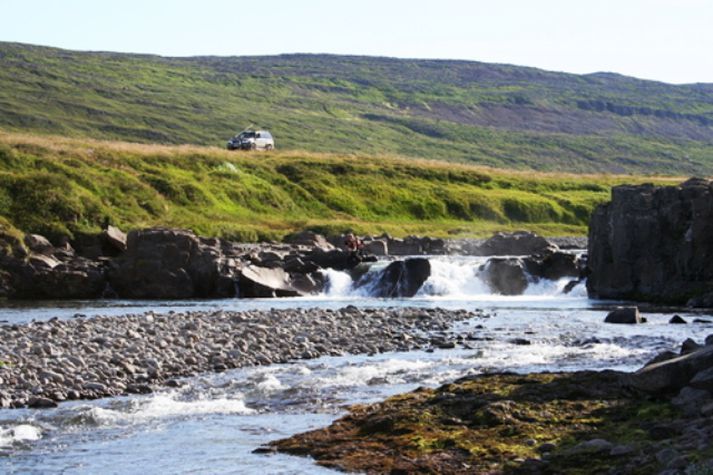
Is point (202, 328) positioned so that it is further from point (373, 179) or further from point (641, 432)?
point (373, 179)

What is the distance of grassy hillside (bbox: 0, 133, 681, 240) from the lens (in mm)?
78750

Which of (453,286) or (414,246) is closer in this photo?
(453,286)

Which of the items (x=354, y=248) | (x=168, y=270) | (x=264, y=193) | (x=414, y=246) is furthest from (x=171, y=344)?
(x=264, y=193)

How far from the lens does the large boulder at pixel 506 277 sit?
68.6 metres

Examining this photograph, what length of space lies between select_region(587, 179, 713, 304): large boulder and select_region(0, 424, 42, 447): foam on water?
130ft

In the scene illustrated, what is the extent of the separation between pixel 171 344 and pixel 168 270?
1124 inches

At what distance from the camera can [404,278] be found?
2655 inches

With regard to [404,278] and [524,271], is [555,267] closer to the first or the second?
[524,271]

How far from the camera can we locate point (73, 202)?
→ 249 feet

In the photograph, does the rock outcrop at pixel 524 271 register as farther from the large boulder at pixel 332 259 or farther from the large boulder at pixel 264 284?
the large boulder at pixel 264 284

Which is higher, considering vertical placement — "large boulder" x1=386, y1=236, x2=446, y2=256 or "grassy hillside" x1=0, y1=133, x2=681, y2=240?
"grassy hillside" x1=0, y1=133, x2=681, y2=240

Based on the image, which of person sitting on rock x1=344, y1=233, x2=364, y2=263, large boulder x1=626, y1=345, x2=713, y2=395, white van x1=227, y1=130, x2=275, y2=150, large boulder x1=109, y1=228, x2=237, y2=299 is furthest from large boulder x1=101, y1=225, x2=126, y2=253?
white van x1=227, y1=130, x2=275, y2=150

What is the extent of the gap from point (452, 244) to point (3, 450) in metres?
70.4

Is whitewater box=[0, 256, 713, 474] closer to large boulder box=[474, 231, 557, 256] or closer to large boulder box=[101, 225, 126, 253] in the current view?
large boulder box=[101, 225, 126, 253]
